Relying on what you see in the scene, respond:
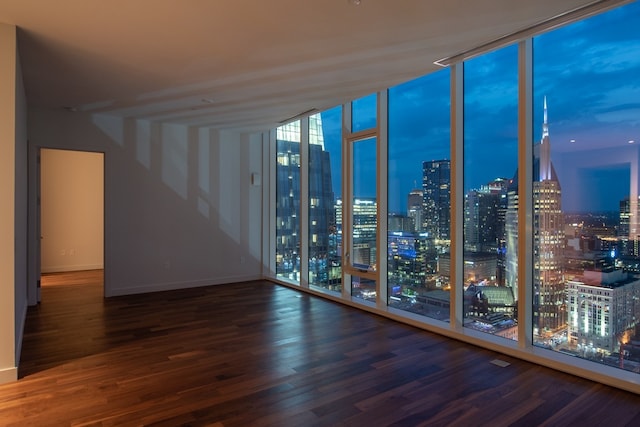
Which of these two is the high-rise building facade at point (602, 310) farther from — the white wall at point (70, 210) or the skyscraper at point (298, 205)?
the white wall at point (70, 210)

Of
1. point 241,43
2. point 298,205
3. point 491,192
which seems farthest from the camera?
point 298,205

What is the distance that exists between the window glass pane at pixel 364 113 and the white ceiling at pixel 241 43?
348mm

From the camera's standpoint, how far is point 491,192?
392cm

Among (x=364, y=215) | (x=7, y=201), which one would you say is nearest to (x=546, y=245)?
(x=364, y=215)

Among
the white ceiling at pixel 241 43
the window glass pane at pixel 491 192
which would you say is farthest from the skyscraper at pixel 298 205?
the window glass pane at pixel 491 192

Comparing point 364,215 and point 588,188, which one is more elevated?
point 588,188

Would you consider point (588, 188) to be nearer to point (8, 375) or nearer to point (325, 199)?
point (325, 199)

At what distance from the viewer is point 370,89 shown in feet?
15.7

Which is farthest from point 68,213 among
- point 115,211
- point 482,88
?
point 482,88

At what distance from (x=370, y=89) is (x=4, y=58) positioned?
3626 mm

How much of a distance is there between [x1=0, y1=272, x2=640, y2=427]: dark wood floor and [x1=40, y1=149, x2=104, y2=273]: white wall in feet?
13.5

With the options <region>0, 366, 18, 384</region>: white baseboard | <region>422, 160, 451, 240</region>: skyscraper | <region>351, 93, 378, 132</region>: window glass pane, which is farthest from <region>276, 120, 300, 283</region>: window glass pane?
<region>0, 366, 18, 384</region>: white baseboard

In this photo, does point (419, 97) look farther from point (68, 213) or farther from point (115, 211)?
point (68, 213)

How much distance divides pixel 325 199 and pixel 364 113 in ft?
5.25
